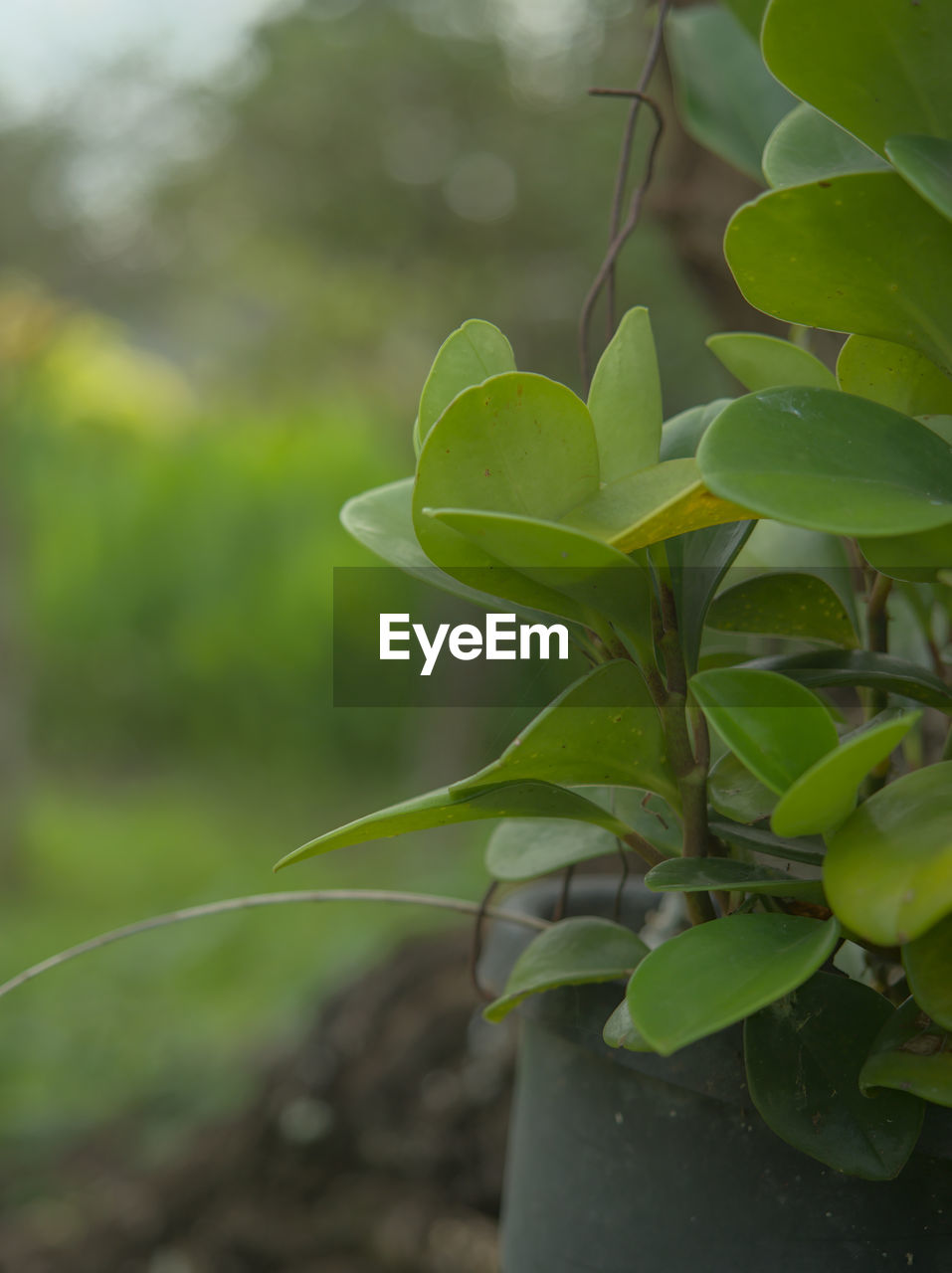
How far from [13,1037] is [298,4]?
2141 mm

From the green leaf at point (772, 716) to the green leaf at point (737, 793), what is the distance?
65 millimetres

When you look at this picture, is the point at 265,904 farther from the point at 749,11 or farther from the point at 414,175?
the point at 414,175

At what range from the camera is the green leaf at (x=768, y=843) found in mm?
281

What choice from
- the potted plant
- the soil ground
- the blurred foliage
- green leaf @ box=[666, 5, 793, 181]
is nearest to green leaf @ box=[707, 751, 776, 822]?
the potted plant

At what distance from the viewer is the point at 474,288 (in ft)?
8.15

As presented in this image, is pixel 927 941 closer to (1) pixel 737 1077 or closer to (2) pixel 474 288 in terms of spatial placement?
(1) pixel 737 1077

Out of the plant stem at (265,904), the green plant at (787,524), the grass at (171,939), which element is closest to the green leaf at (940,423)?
the green plant at (787,524)

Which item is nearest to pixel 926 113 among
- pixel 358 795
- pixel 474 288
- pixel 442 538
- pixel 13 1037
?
pixel 442 538

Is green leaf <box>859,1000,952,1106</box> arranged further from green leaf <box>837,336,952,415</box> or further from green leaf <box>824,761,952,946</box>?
green leaf <box>837,336,952,415</box>

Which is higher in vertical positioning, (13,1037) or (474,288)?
(474,288)

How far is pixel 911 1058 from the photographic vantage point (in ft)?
0.84

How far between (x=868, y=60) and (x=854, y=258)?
44 millimetres

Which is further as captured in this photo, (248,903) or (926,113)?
(248,903)

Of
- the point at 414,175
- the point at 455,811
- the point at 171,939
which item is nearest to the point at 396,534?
the point at 455,811
